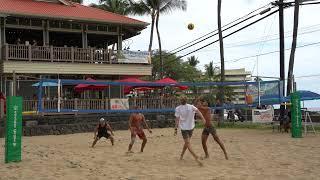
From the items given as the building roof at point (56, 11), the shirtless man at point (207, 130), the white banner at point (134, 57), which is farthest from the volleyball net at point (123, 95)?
the shirtless man at point (207, 130)

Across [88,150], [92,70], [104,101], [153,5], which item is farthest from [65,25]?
[88,150]

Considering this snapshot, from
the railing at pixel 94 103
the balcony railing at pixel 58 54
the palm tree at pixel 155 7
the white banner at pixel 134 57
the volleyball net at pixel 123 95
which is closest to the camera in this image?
the volleyball net at pixel 123 95

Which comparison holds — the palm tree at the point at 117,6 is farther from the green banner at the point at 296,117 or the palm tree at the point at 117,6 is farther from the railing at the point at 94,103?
the green banner at the point at 296,117

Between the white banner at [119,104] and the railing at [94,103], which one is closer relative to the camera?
the railing at [94,103]

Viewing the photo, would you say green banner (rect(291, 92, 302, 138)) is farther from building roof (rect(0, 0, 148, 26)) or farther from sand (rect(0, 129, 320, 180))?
building roof (rect(0, 0, 148, 26))

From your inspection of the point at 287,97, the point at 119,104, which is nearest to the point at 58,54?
the point at 119,104

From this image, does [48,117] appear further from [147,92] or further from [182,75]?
[182,75]

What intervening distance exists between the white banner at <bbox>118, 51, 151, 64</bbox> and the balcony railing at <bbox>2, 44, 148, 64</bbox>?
61 mm

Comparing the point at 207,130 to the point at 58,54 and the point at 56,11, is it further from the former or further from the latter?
the point at 56,11

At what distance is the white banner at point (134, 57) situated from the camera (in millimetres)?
31594

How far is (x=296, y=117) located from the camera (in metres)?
20.3

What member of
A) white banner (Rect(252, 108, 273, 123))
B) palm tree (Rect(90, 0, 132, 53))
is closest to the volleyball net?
white banner (Rect(252, 108, 273, 123))

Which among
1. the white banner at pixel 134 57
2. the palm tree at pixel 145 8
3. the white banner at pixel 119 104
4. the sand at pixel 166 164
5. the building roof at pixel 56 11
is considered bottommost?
the sand at pixel 166 164

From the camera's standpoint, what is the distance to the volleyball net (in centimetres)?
2060
